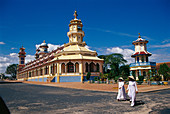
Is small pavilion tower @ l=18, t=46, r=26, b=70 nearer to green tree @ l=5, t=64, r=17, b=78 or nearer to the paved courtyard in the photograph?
green tree @ l=5, t=64, r=17, b=78

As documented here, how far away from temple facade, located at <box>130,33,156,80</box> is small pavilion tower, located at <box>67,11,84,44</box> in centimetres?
1831

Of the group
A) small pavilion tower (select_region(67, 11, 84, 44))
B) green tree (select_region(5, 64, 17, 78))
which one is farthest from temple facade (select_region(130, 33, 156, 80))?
green tree (select_region(5, 64, 17, 78))

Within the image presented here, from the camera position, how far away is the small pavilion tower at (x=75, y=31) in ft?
166

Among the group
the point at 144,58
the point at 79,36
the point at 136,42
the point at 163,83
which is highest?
the point at 79,36

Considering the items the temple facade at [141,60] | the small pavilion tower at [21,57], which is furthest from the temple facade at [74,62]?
the small pavilion tower at [21,57]

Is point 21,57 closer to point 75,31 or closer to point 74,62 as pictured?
point 75,31

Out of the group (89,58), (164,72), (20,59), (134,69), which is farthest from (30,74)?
(164,72)

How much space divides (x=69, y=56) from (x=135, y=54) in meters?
17.3

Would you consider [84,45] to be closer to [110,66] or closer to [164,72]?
[110,66]

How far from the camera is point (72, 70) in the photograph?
142ft

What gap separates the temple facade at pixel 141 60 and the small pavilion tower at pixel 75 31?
18.3 metres

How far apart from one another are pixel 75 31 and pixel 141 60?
22.7 m

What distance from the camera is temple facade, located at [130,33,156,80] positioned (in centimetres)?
3716

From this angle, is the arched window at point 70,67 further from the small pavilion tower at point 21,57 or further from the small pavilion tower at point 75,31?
the small pavilion tower at point 21,57
